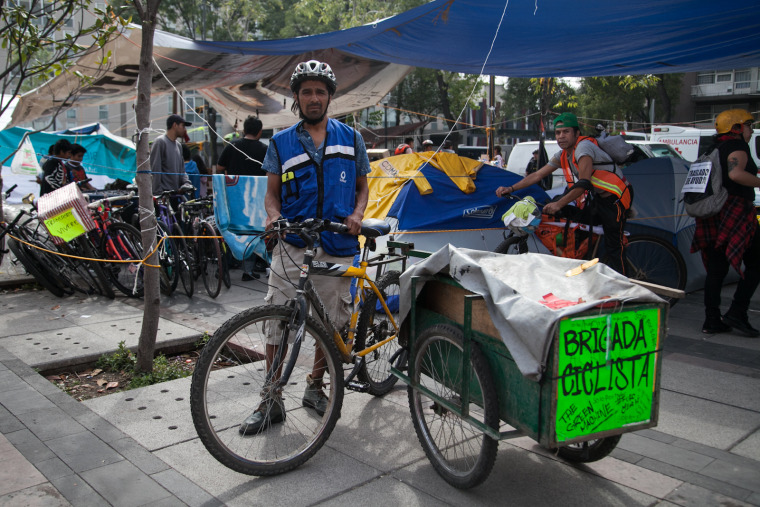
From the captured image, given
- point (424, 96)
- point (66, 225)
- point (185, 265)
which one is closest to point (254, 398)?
point (66, 225)

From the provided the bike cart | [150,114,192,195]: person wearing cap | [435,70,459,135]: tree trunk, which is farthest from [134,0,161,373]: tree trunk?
[435,70,459,135]: tree trunk

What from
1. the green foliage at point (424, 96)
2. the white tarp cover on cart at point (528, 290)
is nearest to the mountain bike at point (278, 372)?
the white tarp cover on cart at point (528, 290)

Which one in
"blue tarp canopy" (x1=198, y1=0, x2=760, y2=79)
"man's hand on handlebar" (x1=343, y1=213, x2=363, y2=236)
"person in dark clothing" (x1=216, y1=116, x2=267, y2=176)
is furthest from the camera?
"person in dark clothing" (x1=216, y1=116, x2=267, y2=176)

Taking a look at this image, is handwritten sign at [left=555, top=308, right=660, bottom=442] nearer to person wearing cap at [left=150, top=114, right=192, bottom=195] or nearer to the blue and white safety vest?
the blue and white safety vest

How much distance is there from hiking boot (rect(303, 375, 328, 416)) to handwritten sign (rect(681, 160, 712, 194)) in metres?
3.91

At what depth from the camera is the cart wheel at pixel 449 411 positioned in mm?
2869

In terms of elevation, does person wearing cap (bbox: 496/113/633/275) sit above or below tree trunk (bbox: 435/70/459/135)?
below

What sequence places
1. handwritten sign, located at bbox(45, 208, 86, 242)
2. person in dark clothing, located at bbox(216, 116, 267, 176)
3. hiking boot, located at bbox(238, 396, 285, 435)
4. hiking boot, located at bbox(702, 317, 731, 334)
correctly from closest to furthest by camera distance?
1. hiking boot, located at bbox(238, 396, 285, 435)
2. hiking boot, located at bbox(702, 317, 731, 334)
3. handwritten sign, located at bbox(45, 208, 86, 242)
4. person in dark clothing, located at bbox(216, 116, 267, 176)

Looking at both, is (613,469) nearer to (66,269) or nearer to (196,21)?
(66,269)

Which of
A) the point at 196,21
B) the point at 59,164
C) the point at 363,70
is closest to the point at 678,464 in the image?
the point at 363,70

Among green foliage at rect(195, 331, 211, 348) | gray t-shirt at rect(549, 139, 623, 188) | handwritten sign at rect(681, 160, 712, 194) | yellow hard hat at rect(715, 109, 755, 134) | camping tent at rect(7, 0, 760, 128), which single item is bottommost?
green foliage at rect(195, 331, 211, 348)

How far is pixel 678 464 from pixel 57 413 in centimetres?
351

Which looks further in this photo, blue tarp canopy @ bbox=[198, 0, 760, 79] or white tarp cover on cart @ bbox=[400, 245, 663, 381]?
blue tarp canopy @ bbox=[198, 0, 760, 79]

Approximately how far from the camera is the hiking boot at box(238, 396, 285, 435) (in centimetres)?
342
